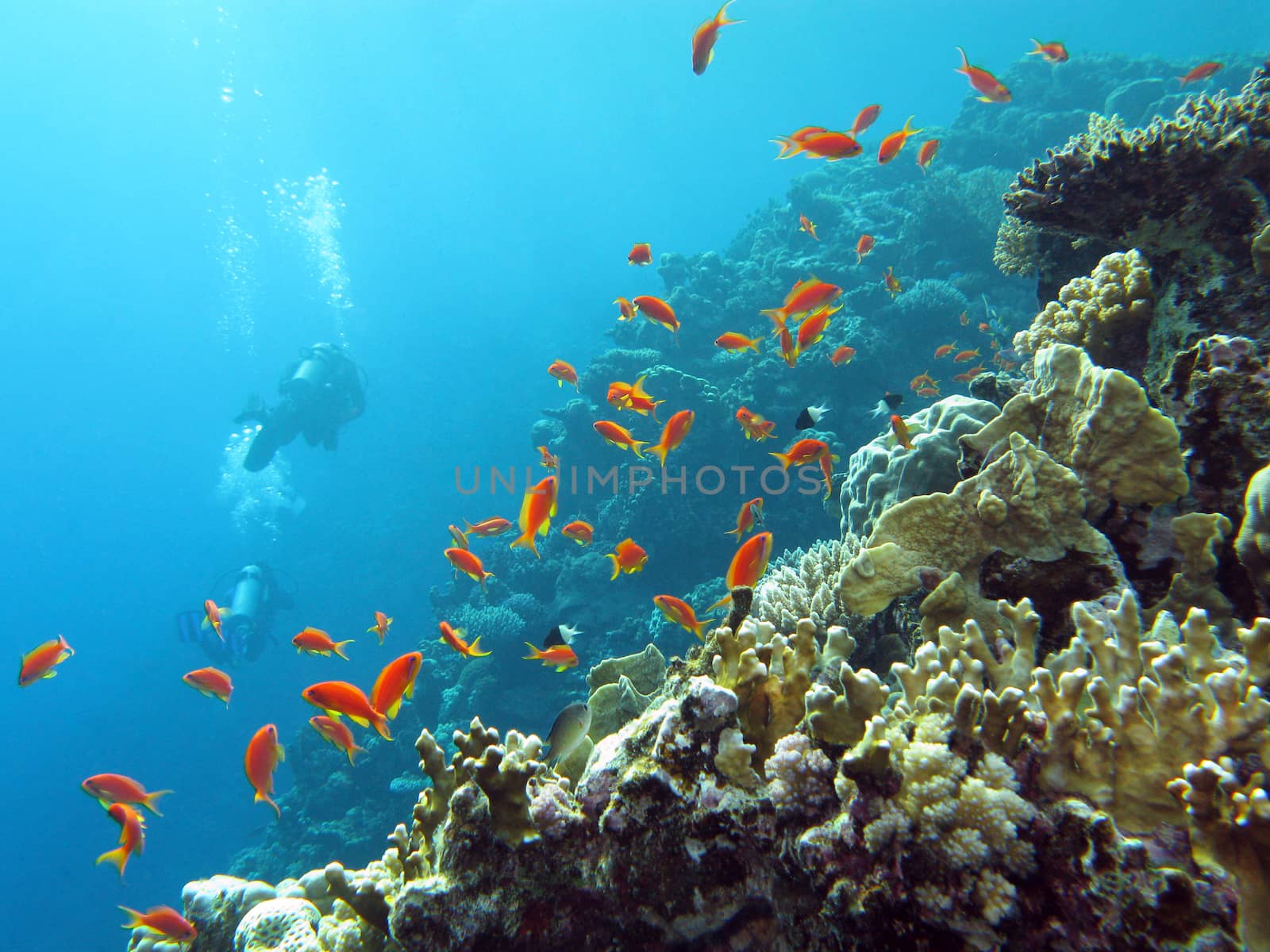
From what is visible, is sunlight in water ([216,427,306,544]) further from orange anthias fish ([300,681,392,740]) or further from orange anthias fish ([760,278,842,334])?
orange anthias fish ([760,278,842,334])

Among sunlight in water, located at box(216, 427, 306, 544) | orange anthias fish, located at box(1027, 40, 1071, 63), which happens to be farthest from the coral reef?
sunlight in water, located at box(216, 427, 306, 544)

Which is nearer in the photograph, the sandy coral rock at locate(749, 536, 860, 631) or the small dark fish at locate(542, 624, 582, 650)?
the sandy coral rock at locate(749, 536, 860, 631)

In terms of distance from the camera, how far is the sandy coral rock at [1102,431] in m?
2.43

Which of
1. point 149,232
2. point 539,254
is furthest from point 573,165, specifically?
point 149,232

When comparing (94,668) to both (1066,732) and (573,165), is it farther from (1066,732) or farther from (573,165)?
(573,165)

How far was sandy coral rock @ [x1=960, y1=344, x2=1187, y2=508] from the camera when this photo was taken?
2.43m

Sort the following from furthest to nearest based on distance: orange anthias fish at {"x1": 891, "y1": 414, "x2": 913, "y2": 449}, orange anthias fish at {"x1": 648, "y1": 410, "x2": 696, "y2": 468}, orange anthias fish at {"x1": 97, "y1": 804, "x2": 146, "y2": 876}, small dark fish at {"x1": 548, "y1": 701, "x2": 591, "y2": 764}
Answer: orange anthias fish at {"x1": 648, "y1": 410, "x2": 696, "y2": 468}
orange anthias fish at {"x1": 97, "y1": 804, "x2": 146, "y2": 876}
orange anthias fish at {"x1": 891, "y1": 414, "x2": 913, "y2": 449}
small dark fish at {"x1": 548, "y1": 701, "x2": 591, "y2": 764}

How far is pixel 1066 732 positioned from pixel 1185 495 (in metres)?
1.97

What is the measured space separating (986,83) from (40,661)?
14163 millimetres

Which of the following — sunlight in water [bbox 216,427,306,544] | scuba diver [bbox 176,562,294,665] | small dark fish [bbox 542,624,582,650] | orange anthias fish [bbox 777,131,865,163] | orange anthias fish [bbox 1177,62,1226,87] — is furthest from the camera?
sunlight in water [bbox 216,427,306,544]

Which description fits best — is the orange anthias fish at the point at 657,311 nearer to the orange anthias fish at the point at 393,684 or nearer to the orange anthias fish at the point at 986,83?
the orange anthias fish at the point at 393,684

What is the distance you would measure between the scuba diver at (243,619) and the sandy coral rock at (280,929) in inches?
754

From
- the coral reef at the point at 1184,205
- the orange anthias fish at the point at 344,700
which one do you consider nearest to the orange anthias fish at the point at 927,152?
the coral reef at the point at 1184,205

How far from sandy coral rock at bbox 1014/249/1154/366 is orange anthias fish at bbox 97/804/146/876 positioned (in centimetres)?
865
